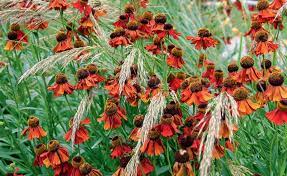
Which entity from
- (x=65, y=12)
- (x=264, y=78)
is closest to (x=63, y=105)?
(x=65, y=12)

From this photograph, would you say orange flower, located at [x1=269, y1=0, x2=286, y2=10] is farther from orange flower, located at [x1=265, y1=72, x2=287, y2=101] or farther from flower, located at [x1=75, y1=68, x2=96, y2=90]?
flower, located at [x1=75, y1=68, x2=96, y2=90]

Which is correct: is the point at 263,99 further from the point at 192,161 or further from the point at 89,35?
the point at 89,35

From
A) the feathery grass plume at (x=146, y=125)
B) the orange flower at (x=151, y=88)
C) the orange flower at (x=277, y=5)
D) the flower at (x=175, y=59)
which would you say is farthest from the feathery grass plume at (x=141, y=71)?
the orange flower at (x=277, y=5)

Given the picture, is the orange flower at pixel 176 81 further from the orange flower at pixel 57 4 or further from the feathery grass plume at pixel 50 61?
the orange flower at pixel 57 4

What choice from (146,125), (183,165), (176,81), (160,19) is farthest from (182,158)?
(160,19)

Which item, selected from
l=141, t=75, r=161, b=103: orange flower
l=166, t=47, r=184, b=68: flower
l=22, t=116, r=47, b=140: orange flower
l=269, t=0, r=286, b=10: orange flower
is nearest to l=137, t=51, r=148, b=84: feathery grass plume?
l=141, t=75, r=161, b=103: orange flower
